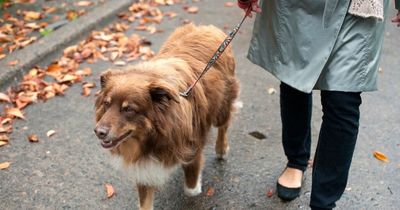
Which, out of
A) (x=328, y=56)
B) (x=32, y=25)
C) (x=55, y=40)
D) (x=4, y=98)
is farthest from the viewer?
(x=32, y=25)

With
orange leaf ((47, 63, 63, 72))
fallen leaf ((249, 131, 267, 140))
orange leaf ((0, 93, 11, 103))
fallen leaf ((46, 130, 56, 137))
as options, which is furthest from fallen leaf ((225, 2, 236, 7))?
fallen leaf ((46, 130, 56, 137))

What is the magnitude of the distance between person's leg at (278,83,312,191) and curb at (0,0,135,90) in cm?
300

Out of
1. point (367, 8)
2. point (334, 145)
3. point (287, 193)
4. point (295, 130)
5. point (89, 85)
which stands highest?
point (367, 8)

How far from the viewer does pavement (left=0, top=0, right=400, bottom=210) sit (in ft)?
10.8

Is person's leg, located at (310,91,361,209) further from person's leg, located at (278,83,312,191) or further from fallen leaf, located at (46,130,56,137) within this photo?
fallen leaf, located at (46,130,56,137)

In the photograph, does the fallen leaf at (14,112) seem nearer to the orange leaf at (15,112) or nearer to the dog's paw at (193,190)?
the orange leaf at (15,112)

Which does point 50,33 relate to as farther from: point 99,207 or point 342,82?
point 342,82

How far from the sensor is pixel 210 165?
3693 mm

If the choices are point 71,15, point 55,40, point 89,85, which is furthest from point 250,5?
point 71,15

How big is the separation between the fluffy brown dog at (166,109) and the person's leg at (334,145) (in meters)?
0.76

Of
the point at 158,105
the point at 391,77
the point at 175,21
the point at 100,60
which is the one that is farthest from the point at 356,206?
the point at 175,21

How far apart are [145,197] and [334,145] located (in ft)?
4.05

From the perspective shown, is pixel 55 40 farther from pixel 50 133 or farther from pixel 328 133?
pixel 328 133

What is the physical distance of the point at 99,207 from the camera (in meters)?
3.22
